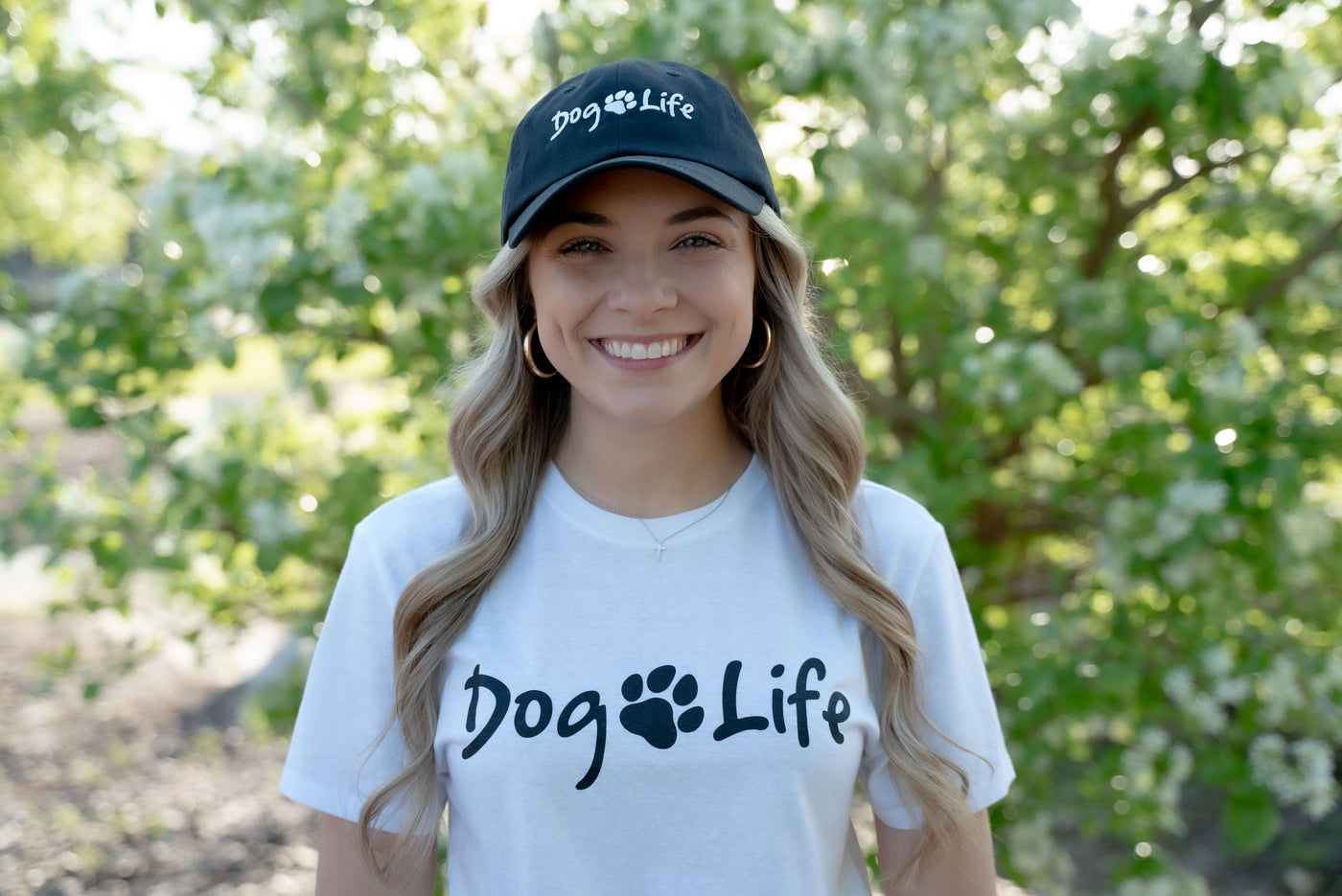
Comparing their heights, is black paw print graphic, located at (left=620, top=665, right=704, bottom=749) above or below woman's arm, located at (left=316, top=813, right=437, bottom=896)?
above

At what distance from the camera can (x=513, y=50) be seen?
3.37 metres

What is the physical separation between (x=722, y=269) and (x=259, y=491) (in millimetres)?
1919

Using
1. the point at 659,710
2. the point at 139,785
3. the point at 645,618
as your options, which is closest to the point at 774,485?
the point at 645,618

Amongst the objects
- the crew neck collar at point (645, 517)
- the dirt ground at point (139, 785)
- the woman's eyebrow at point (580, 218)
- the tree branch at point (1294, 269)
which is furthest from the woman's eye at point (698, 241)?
the dirt ground at point (139, 785)

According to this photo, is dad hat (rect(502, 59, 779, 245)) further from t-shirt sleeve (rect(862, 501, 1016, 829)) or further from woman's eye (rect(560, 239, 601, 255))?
t-shirt sleeve (rect(862, 501, 1016, 829))

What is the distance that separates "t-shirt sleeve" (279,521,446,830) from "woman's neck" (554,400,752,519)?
13.8 inches

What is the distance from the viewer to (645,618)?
147 centimetres

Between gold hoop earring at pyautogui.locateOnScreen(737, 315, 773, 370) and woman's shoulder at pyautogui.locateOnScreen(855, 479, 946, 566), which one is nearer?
woman's shoulder at pyautogui.locateOnScreen(855, 479, 946, 566)

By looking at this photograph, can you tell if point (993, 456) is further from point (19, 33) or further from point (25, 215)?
point (25, 215)

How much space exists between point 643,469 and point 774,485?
0.21m

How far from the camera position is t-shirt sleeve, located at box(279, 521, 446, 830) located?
1.49 m

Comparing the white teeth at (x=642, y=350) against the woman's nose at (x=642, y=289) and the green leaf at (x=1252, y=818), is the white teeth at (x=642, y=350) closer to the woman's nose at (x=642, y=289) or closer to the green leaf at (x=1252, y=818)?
the woman's nose at (x=642, y=289)

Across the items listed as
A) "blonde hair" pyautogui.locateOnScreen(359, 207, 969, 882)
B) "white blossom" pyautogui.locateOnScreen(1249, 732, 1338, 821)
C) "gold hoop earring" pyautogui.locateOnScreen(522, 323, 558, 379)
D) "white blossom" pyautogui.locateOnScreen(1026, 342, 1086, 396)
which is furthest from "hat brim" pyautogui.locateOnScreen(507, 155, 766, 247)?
"white blossom" pyautogui.locateOnScreen(1249, 732, 1338, 821)

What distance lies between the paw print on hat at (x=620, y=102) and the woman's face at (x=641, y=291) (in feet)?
0.26
